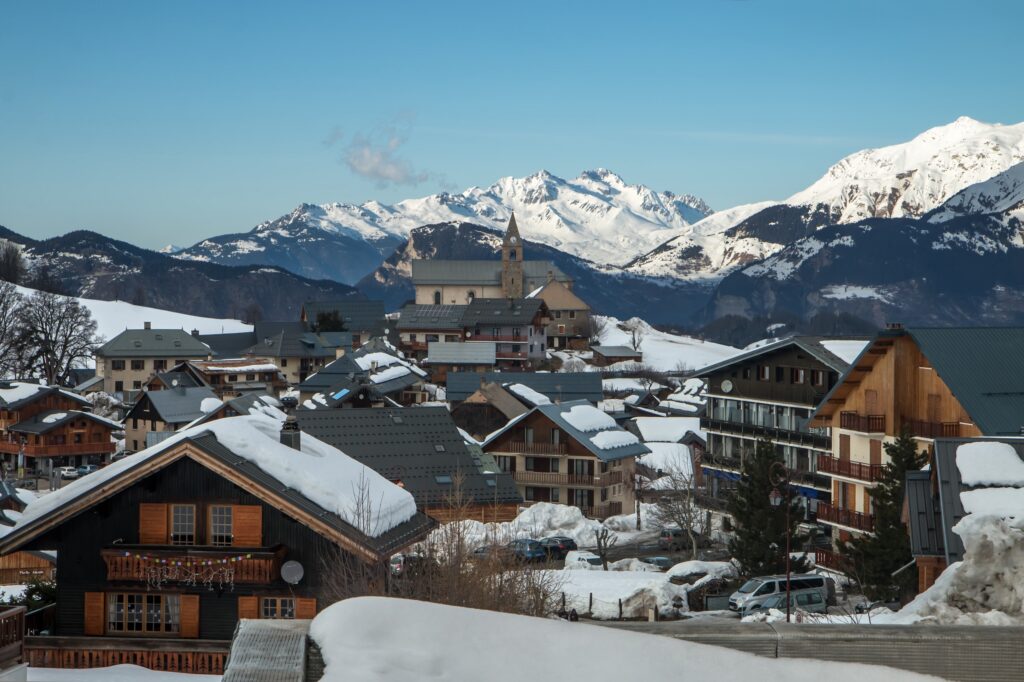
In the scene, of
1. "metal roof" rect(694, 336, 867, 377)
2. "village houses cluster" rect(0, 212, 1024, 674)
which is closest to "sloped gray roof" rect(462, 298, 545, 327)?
"village houses cluster" rect(0, 212, 1024, 674)

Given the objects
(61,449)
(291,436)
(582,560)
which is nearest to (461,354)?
(61,449)

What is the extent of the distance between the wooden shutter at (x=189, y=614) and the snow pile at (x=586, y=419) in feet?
125

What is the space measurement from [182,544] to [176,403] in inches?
2472

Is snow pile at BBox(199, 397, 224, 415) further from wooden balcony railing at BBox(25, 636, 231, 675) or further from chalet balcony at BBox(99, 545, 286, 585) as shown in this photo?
wooden balcony railing at BBox(25, 636, 231, 675)

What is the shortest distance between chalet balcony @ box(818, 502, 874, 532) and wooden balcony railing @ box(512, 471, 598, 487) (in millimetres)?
19992

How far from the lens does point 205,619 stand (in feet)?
71.1

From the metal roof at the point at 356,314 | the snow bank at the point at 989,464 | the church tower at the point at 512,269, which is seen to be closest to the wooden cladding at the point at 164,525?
the snow bank at the point at 989,464

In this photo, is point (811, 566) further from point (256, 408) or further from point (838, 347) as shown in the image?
point (256, 408)

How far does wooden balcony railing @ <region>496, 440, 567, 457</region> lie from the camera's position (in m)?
58.6

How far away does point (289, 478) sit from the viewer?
22.0 meters

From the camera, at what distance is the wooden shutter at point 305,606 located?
70.7 ft

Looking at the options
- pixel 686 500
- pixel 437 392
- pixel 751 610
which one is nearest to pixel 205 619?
pixel 751 610

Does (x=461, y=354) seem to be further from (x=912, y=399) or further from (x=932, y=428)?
(x=932, y=428)

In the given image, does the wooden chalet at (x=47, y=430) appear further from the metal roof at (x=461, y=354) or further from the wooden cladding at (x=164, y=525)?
the wooden cladding at (x=164, y=525)
